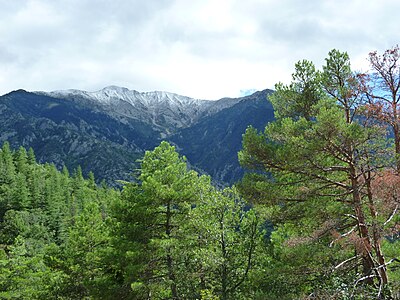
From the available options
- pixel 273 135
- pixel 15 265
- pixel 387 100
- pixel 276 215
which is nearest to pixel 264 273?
pixel 276 215

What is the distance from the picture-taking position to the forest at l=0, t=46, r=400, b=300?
11.9 meters

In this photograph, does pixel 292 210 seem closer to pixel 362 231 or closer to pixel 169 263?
pixel 362 231

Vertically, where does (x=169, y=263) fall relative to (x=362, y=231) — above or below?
below

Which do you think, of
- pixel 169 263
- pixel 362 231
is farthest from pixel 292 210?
pixel 169 263

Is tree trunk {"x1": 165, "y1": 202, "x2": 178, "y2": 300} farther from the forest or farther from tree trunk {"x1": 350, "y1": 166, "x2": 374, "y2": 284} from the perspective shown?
tree trunk {"x1": 350, "y1": 166, "x2": 374, "y2": 284}

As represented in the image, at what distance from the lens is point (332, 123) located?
11.6m

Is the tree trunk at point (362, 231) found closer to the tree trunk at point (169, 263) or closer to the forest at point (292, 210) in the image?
the forest at point (292, 210)

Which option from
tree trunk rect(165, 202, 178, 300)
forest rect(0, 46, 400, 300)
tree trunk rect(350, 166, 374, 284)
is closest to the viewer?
tree trunk rect(350, 166, 374, 284)

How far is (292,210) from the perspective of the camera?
13.6 m

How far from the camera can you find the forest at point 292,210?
39.1 feet

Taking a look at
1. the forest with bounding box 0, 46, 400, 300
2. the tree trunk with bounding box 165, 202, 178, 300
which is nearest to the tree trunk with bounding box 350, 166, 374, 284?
the forest with bounding box 0, 46, 400, 300

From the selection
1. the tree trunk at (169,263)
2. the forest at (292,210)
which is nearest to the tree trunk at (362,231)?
the forest at (292,210)

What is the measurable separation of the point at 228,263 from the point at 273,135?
22.2 ft

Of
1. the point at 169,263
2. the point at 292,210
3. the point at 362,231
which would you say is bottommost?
the point at 169,263
